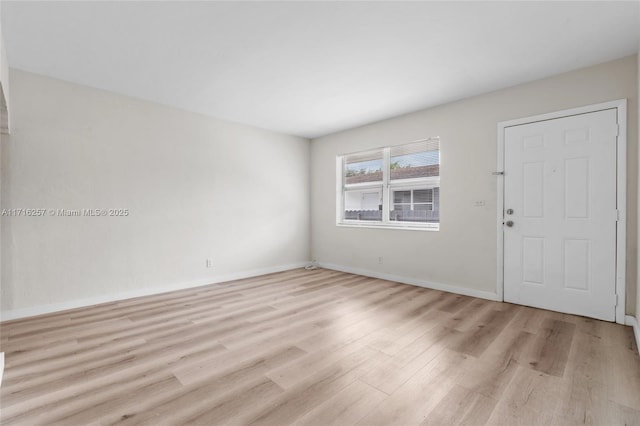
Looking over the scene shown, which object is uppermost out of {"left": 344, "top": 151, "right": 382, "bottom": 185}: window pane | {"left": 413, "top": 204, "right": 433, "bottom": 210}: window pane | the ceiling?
the ceiling

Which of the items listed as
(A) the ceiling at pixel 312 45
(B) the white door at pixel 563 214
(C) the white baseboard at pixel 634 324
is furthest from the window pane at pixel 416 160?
(C) the white baseboard at pixel 634 324

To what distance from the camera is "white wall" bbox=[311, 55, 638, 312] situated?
2926 mm

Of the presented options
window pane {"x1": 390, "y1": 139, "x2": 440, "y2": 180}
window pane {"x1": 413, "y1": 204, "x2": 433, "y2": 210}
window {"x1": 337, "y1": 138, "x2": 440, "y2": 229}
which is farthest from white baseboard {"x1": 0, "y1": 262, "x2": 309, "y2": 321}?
window pane {"x1": 390, "y1": 139, "x2": 440, "y2": 180}

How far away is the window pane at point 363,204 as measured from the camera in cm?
518

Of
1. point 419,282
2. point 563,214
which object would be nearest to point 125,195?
point 419,282

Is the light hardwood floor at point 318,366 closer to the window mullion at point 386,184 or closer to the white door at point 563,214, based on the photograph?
the white door at point 563,214

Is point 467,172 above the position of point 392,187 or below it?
above

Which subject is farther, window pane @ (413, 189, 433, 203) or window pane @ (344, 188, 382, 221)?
window pane @ (344, 188, 382, 221)

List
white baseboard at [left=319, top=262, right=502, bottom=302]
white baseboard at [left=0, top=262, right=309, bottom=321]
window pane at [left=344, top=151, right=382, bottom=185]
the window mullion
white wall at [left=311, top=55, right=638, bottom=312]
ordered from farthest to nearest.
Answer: window pane at [left=344, top=151, right=382, bottom=185] → the window mullion → white baseboard at [left=319, top=262, right=502, bottom=302] → white baseboard at [left=0, top=262, right=309, bottom=321] → white wall at [left=311, top=55, right=638, bottom=312]

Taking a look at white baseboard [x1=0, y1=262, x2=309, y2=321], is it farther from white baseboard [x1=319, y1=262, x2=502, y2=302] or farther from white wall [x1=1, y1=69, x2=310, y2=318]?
white baseboard [x1=319, y1=262, x2=502, y2=302]

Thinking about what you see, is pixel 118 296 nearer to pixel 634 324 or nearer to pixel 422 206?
pixel 422 206

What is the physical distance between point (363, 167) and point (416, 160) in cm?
108

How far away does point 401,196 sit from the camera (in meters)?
4.85

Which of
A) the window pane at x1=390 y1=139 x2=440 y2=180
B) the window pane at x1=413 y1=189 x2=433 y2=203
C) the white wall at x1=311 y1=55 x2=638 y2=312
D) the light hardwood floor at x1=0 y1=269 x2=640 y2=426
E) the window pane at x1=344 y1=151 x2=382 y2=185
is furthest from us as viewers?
the window pane at x1=344 y1=151 x2=382 y2=185
